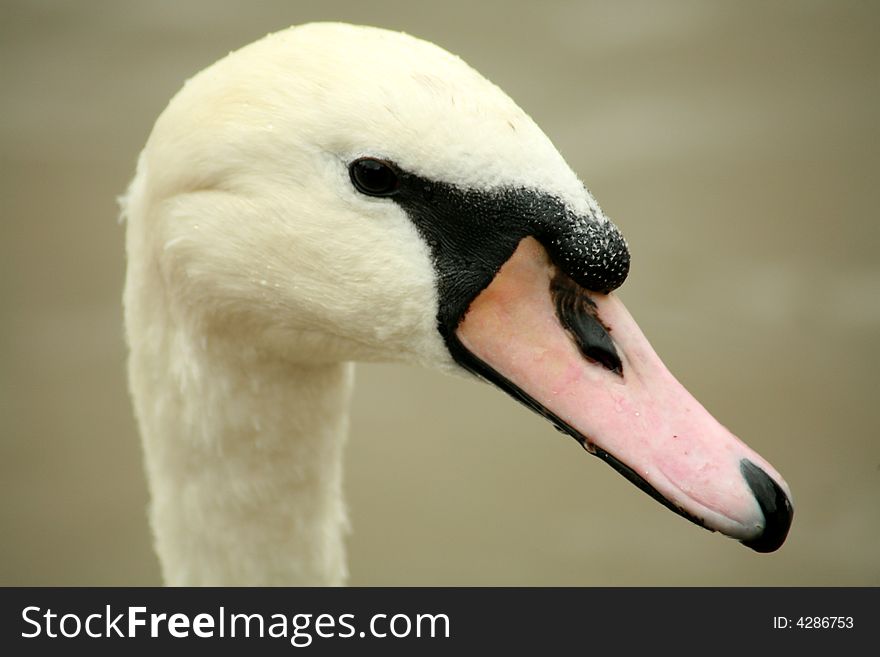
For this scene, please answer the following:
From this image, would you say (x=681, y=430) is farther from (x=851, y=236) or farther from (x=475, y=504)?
(x=851, y=236)

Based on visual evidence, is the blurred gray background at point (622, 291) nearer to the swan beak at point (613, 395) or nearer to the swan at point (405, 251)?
the swan at point (405, 251)

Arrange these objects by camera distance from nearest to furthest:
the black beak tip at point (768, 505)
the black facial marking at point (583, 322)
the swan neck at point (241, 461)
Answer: the black beak tip at point (768, 505) < the black facial marking at point (583, 322) < the swan neck at point (241, 461)

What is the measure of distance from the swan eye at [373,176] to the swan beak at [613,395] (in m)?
0.22

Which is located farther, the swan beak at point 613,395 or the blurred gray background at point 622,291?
the blurred gray background at point 622,291

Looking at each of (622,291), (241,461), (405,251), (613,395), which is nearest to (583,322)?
(613,395)

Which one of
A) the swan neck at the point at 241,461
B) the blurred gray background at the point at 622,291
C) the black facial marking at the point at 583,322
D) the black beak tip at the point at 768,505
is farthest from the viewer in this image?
the blurred gray background at the point at 622,291

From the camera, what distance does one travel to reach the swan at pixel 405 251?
1.80 metres

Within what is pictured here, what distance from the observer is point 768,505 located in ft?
5.76

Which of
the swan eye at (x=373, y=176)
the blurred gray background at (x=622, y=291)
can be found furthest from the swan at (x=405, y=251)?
the blurred gray background at (x=622, y=291)

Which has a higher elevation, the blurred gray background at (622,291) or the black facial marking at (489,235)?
the blurred gray background at (622,291)

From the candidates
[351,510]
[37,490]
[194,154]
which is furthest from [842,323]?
[194,154]

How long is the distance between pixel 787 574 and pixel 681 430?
2786 mm

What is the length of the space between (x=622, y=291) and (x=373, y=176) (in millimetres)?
3118

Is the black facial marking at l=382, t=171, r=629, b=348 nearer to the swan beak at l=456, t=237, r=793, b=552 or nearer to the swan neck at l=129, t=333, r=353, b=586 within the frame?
the swan beak at l=456, t=237, r=793, b=552
